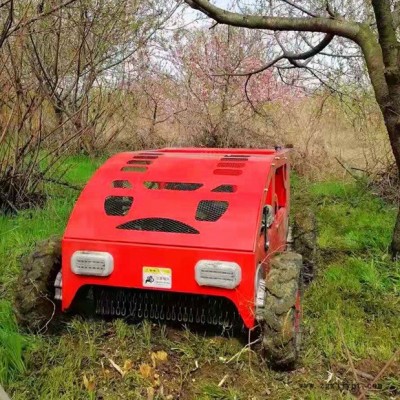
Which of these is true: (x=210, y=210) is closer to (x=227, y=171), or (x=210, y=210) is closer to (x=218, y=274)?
(x=227, y=171)

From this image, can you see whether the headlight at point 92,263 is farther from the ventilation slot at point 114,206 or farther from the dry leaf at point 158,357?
the dry leaf at point 158,357

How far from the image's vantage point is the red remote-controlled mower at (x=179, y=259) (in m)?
2.54

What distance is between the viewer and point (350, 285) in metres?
3.66

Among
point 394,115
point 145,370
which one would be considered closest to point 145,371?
point 145,370

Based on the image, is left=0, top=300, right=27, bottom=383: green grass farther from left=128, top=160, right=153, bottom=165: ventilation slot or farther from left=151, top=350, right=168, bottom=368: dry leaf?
left=128, top=160, right=153, bottom=165: ventilation slot

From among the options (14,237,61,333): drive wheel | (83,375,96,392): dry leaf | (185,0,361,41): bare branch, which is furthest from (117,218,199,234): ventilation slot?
(185,0,361,41): bare branch

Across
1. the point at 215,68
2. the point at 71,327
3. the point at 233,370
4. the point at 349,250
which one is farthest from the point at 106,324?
the point at 215,68

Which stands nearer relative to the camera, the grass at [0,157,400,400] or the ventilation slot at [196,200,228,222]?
the grass at [0,157,400,400]

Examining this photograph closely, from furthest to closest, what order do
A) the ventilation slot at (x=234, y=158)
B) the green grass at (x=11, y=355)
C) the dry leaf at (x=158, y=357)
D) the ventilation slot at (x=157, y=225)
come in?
the ventilation slot at (x=234, y=158)
the ventilation slot at (x=157, y=225)
the dry leaf at (x=158, y=357)
the green grass at (x=11, y=355)

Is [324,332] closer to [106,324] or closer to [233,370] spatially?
[233,370]

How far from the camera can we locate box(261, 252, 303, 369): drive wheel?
249cm

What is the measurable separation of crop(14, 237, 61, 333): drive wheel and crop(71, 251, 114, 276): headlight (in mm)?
195

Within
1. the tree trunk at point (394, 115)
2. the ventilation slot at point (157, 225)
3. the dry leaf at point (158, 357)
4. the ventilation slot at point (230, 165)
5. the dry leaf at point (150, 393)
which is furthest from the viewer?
the tree trunk at point (394, 115)

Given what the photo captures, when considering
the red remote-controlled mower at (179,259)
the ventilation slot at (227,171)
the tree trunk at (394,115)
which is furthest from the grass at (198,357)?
the tree trunk at (394,115)
